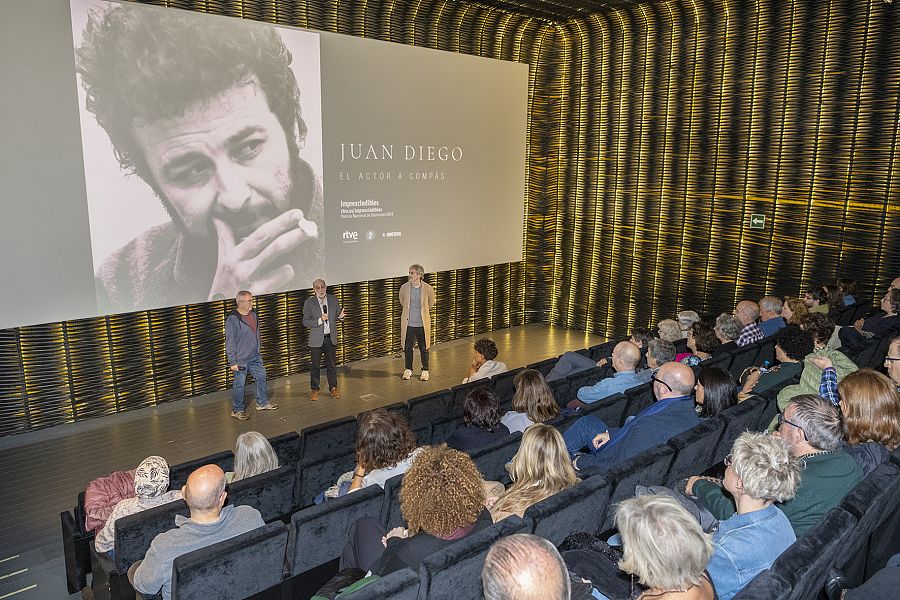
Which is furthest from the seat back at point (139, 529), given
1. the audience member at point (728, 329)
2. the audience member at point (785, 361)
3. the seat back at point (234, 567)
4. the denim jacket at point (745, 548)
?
the audience member at point (728, 329)

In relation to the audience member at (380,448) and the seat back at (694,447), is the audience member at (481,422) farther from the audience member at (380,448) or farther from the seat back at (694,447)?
the seat back at (694,447)

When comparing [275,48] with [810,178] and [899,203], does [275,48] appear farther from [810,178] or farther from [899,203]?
[899,203]

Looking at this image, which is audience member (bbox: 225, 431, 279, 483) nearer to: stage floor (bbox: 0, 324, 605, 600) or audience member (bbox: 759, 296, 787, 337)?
stage floor (bbox: 0, 324, 605, 600)

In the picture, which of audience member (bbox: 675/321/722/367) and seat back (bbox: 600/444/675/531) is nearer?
seat back (bbox: 600/444/675/531)

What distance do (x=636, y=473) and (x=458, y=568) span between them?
129 cm

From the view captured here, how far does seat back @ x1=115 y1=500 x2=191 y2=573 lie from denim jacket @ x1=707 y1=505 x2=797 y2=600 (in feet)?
8.18

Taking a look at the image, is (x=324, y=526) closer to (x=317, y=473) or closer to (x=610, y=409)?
(x=317, y=473)

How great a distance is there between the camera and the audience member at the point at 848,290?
7.23 m

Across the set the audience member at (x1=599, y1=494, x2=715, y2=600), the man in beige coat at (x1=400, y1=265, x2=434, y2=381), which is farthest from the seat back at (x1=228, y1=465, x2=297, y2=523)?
the man in beige coat at (x1=400, y1=265, x2=434, y2=381)

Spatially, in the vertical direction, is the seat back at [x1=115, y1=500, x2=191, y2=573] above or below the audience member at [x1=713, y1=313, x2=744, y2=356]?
below

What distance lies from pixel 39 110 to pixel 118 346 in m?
2.50

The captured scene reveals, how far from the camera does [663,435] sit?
12.4 ft

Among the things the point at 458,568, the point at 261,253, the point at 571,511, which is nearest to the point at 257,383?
the point at 261,253

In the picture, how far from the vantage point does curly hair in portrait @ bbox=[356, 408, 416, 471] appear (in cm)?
352
